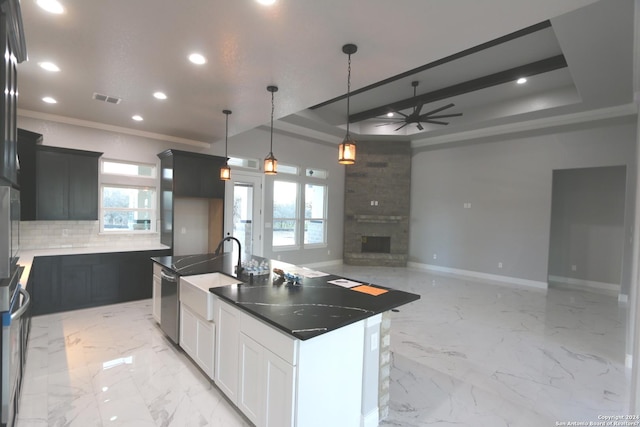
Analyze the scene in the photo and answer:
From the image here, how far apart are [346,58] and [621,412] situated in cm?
367

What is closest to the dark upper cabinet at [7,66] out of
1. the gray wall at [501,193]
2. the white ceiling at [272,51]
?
the white ceiling at [272,51]

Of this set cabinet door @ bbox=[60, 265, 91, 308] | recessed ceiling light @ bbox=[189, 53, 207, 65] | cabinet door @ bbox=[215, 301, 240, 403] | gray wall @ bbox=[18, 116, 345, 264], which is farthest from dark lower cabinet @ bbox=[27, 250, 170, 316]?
recessed ceiling light @ bbox=[189, 53, 207, 65]

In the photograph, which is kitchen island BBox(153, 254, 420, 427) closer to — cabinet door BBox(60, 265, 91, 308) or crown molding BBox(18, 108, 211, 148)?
cabinet door BBox(60, 265, 91, 308)

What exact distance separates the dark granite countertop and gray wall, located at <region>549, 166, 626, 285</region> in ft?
21.5

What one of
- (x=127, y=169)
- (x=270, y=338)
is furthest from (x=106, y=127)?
(x=270, y=338)

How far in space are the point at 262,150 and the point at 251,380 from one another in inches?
212

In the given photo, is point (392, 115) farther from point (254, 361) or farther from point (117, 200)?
point (254, 361)

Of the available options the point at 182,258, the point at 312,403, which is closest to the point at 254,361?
the point at 312,403

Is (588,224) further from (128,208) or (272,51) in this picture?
(128,208)

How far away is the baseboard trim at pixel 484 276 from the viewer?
6.24 m

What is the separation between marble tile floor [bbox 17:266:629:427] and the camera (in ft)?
7.35

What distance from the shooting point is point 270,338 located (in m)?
1.80

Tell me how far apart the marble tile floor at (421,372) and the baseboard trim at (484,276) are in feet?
5.15

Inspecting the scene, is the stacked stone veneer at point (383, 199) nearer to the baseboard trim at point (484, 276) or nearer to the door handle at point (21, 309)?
the baseboard trim at point (484, 276)
